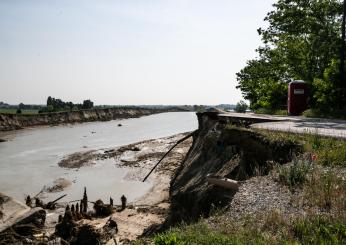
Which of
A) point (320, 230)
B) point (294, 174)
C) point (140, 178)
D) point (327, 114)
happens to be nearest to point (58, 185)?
point (140, 178)

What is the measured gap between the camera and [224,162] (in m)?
13.8

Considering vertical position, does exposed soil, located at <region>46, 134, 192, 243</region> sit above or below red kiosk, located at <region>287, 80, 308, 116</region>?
below

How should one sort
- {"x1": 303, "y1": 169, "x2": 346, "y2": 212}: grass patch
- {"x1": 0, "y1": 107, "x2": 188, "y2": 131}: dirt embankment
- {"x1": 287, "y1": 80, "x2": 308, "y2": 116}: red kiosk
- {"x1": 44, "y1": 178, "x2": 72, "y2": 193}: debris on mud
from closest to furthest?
{"x1": 303, "y1": 169, "x2": 346, "y2": 212}: grass patch < {"x1": 287, "y1": 80, "x2": 308, "y2": 116}: red kiosk < {"x1": 44, "y1": 178, "x2": 72, "y2": 193}: debris on mud < {"x1": 0, "y1": 107, "x2": 188, "y2": 131}: dirt embankment

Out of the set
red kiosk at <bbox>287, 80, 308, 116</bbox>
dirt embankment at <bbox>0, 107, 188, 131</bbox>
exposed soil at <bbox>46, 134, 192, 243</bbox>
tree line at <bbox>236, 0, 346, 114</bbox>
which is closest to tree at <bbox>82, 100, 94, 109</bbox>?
dirt embankment at <bbox>0, 107, 188, 131</bbox>

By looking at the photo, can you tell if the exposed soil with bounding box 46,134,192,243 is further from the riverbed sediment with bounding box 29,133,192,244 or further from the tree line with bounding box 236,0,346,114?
the tree line with bounding box 236,0,346,114

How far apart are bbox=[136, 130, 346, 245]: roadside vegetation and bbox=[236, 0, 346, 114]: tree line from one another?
13.7 meters

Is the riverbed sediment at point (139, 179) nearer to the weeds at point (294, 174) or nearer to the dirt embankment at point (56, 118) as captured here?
the weeds at point (294, 174)

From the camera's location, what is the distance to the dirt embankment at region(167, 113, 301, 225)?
1005cm

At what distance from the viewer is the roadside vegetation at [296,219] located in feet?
17.8

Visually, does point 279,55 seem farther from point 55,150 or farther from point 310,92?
point 55,150

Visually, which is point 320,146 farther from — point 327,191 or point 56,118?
point 56,118

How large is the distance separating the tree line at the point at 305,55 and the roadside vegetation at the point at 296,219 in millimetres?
13702

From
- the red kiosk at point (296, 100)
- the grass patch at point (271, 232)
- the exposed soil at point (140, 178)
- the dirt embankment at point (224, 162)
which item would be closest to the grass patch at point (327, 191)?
the grass patch at point (271, 232)

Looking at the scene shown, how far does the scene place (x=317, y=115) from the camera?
19.1 metres
